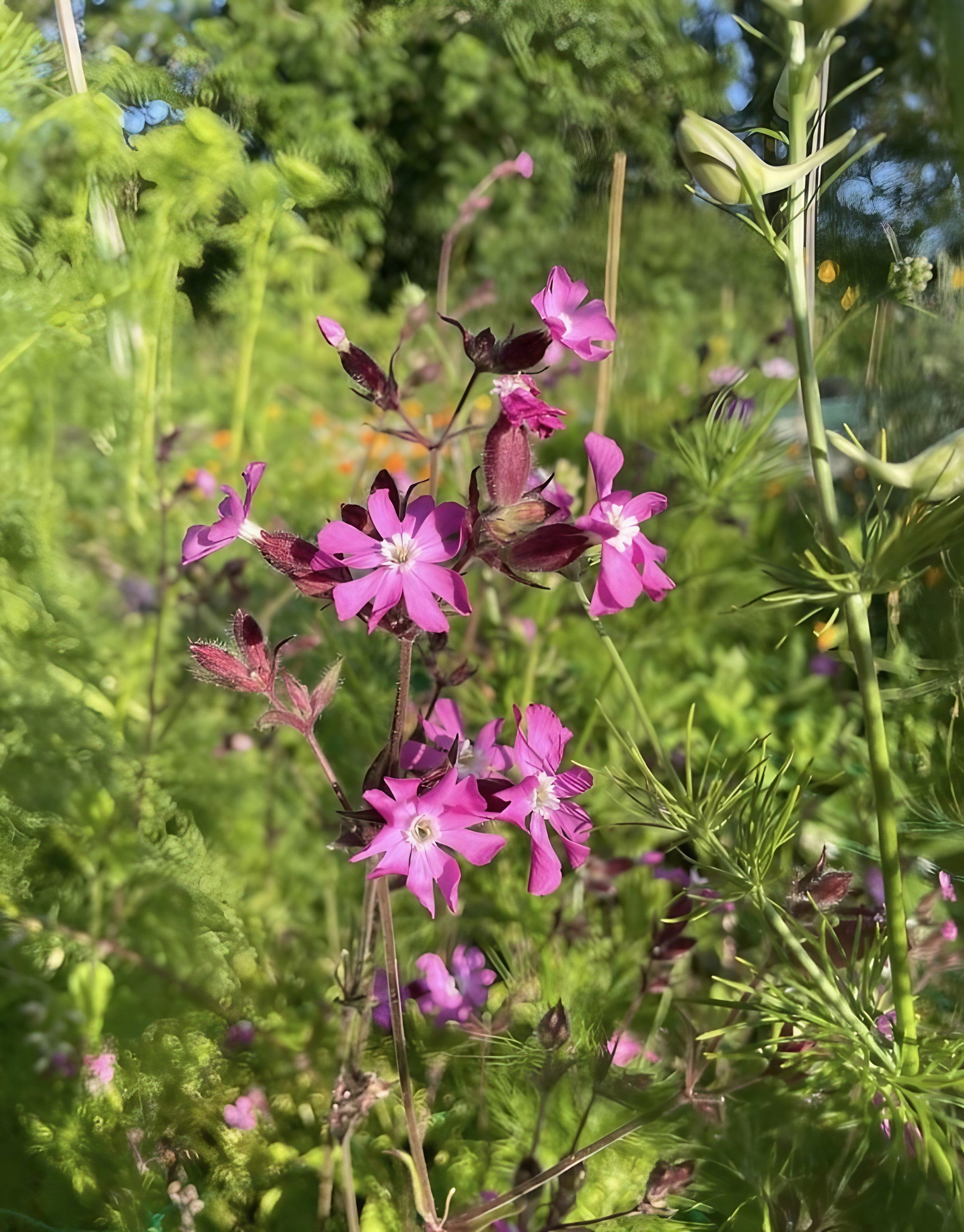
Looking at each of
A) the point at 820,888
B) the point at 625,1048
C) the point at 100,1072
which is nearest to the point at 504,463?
the point at 820,888

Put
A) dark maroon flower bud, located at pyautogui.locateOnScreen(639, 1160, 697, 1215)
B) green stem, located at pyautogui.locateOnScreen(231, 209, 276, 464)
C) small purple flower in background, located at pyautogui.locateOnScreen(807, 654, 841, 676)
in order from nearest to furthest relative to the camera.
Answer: dark maroon flower bud, located at pyautogui.locateOnScreen(639, 1160, 697, 1215) → green stem, located at pyautogui.locateOnScreen(231, 209, 276, 464) → small purple flower in background, located at pyautogui.locateOnScreen(807, 654, 841, 676)

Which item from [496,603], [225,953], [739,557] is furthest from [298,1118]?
[739,557]

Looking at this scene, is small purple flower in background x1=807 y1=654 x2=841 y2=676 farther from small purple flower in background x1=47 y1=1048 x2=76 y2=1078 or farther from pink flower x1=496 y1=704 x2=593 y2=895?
small purple flower in background x1=47 y1=1048 x2=76 y2=1078

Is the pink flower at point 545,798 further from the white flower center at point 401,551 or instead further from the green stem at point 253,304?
the green stem at point 253,304

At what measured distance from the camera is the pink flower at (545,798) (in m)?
0.33

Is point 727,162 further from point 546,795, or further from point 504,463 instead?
point 546,795

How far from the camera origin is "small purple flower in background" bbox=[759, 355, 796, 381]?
2.69 ft

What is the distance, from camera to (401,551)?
0.32 m

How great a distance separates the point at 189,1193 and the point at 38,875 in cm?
32

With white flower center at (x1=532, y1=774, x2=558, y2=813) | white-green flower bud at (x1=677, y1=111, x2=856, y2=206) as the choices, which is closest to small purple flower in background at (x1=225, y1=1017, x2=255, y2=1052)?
white flower center at (x1=532, y1=774, x2=558, y2=813)

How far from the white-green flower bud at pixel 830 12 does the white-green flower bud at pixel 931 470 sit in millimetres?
149

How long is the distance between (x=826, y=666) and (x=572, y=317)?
2.48 feet

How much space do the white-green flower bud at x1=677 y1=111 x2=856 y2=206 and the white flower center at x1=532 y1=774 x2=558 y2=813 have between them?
0.25 m

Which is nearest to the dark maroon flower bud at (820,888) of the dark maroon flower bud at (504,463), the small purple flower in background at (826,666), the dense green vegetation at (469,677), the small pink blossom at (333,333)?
the dense green vegetation at (469,677)
